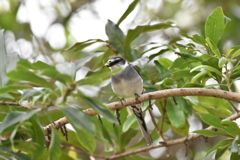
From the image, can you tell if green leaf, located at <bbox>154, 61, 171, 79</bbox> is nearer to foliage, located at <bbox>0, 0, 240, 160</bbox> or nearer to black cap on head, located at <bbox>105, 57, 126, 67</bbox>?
foliage, located at <bbox>0, 0, 240, 160</bbox>

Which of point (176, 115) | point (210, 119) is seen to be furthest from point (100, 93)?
point (176, 115)

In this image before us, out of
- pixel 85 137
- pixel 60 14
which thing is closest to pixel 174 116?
pixel 85 137

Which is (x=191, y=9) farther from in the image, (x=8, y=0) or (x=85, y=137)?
(x=85, y=137)

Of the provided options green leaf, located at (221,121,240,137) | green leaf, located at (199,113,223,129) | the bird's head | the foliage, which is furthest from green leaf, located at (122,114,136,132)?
green leaf, located at (221,121,240,137)

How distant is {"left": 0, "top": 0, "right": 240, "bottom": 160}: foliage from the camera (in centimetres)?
170

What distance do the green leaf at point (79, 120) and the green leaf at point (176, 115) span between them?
4.19 ft

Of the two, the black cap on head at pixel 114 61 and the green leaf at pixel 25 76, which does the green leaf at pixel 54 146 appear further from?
the black cap on head at pixel 114 61

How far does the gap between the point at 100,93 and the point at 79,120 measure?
27 cm

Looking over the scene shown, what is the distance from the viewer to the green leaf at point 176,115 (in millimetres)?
2820

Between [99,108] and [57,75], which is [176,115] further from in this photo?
[57,75]

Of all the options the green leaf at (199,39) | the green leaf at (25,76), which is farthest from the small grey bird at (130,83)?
the green leaf at (25,76)

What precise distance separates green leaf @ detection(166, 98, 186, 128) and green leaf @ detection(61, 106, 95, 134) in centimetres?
128

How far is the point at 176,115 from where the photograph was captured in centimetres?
287

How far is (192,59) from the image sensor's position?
8.41ft
